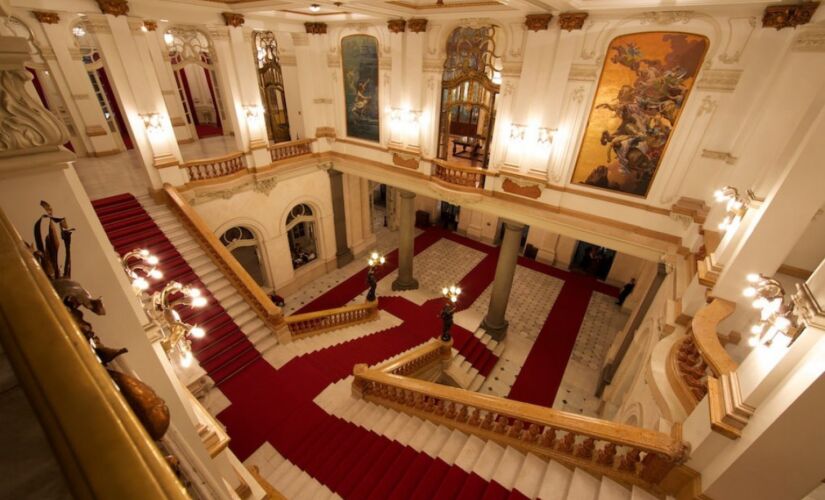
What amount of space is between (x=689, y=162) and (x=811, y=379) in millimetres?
5200

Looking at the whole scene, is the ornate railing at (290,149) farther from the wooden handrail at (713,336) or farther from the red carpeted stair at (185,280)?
the wooden handrail at (713,336)

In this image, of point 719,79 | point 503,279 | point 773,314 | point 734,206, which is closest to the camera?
point 773,314

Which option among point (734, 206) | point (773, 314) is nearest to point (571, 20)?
point (734, 206)

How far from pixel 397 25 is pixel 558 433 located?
936 centimetres

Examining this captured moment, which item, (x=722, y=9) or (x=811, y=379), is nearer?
(x=811, y=379)

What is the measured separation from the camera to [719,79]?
19.9 ft

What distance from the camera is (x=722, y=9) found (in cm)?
571

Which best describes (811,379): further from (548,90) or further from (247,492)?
(548,90)

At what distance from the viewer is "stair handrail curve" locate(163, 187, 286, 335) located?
26.9ft

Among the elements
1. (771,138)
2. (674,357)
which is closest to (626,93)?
(771,138)

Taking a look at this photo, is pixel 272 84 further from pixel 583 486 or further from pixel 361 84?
pixel 583 486

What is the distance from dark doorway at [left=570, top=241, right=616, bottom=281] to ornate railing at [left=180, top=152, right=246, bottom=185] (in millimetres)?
12174

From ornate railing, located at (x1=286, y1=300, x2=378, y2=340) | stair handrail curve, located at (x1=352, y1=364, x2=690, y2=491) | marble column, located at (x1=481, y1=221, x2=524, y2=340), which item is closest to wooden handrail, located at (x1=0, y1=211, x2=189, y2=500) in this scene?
stair handrail curve, located at (x1=352, y1=364, x2=690, y2=491)

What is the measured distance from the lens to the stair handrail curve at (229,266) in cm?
820
